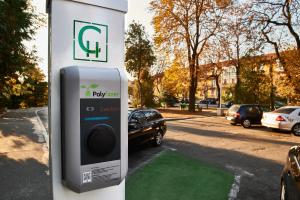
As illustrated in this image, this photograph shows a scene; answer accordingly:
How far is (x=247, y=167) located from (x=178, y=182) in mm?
2669

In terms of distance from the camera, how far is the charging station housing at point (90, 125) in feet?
5.50

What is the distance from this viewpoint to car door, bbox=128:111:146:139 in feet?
33.1

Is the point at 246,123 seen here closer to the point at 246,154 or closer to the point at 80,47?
the point at 246,154

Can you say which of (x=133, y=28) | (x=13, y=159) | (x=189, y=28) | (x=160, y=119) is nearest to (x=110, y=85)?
(x=13, y=159)

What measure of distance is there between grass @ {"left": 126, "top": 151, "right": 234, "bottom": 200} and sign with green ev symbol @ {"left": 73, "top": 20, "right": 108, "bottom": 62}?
4544mm

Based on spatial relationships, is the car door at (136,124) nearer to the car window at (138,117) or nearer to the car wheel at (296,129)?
the car window at (138,117)

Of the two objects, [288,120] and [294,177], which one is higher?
[294,177]

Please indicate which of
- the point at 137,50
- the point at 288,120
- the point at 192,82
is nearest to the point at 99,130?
the point at 288,120

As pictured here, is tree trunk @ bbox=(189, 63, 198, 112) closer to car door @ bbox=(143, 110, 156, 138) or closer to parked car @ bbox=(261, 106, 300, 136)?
parked car @ bbox=(261, 106, 300, 136)

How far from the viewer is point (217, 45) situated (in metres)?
28.9

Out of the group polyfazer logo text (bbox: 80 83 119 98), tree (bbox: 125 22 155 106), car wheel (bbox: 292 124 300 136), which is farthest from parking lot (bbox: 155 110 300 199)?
tree (bbox: 125 22 155 106)

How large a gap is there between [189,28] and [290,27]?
9869 millimetres

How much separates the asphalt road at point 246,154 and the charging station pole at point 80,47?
4835 mm

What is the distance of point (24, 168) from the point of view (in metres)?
7.71
